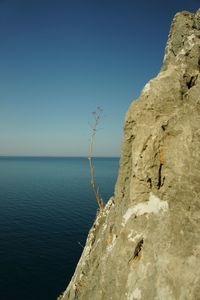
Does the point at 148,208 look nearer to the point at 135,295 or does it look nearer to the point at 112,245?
the point at 112,245

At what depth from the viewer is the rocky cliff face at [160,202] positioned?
12.2 meters

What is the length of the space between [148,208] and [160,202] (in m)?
0.82

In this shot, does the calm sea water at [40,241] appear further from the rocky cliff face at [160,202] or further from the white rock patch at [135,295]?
the white rock patch at [135,295]

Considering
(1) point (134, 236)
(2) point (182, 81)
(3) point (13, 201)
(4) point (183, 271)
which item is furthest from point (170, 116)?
(3) point (13, 201)

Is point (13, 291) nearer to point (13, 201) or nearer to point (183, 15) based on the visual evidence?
point (183, 15)

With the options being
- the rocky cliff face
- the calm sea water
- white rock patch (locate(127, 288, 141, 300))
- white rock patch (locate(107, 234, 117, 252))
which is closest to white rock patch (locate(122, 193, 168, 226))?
the rocky cliff face

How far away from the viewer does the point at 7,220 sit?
215 feet

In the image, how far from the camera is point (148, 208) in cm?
1421

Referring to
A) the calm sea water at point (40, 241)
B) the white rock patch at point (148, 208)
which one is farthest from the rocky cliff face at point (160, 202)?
the calm sea water at point (40, 241)

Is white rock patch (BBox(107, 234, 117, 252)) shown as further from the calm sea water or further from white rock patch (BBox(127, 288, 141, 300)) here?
the calm sea water

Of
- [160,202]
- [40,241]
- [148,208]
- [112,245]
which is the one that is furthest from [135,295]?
[40,241]

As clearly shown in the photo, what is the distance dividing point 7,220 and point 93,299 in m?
55.6

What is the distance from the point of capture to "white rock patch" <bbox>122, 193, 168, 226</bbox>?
1366 cm

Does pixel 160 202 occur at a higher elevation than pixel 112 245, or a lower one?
higher
